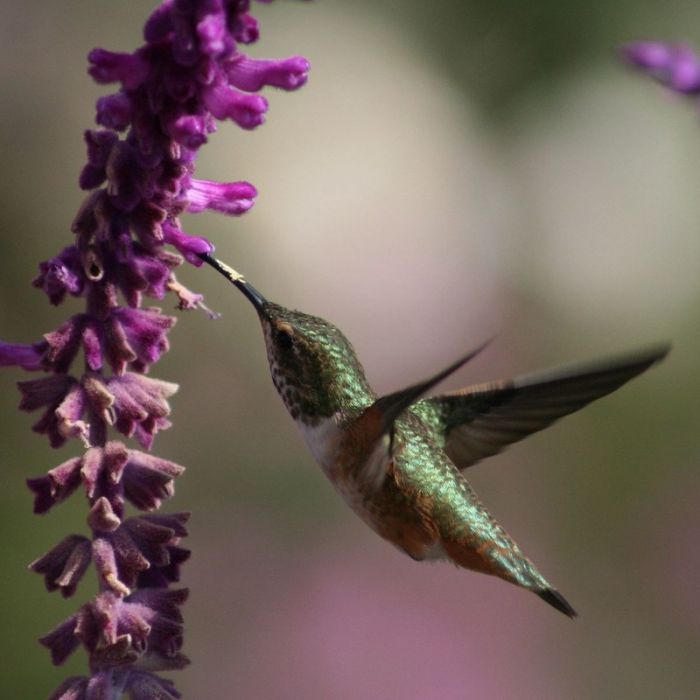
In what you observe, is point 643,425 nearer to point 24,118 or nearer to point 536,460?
point 536,460

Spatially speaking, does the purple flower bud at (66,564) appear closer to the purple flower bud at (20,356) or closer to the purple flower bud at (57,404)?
the purple flower bud at (57,404)

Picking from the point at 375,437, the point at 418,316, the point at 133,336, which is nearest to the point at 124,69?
the point at 133,336

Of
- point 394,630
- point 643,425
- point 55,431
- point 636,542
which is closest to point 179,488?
point 394,630

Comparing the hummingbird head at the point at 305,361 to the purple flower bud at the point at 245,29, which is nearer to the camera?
the purple flower bud at the point at 245,29

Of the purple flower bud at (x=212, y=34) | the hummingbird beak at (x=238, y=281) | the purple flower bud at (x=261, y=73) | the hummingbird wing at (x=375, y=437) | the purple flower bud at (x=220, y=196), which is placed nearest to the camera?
the purple flower bud at (x=212, y=34)

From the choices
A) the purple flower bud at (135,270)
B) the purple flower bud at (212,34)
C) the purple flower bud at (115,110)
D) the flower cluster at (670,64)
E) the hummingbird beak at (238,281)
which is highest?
the flower cluster at (670,64)

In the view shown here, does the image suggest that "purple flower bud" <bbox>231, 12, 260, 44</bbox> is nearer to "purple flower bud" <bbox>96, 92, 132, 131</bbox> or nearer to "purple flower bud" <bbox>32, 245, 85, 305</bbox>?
"purple flower bud" <bbox>96, 92, 132, 131</bbox>

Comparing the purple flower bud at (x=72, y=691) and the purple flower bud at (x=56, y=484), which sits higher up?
the purple flower bud at (x=56, y=484)

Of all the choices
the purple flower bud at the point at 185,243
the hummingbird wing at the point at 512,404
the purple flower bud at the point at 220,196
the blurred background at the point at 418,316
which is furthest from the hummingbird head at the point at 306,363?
the blurred background at the point at 418,316

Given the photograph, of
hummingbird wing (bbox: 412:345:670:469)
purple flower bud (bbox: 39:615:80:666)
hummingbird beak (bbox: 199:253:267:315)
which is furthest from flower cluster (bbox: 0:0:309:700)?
hummingbird wing (bbox: 412:345:670:469)
